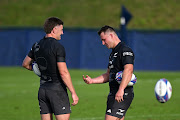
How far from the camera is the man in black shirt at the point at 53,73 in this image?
22.4 ft

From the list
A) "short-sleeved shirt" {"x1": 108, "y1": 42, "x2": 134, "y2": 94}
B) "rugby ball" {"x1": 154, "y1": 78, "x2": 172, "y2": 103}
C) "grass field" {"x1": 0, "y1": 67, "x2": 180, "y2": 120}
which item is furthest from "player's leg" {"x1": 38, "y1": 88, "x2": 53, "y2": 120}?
"grass field" {"x1": 0, "y1": 67, "x2": 180, "y2": 120}

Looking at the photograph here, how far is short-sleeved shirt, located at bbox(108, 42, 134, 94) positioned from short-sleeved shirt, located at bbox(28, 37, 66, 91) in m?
0.93

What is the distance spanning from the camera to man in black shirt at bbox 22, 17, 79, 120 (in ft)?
22.4

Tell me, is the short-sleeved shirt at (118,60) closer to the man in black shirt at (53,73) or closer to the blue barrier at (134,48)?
the man in black shirt at (53,73)

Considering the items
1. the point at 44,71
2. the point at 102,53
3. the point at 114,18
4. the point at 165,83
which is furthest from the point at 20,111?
the point at 114,18

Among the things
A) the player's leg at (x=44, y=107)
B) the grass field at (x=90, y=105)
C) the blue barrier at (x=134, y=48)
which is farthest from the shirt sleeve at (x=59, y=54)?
the blue barrier at (x=134, y=48)

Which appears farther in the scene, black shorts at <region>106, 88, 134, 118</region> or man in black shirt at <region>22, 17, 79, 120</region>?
black shorts at <region>106, 88, 134, 118</region>

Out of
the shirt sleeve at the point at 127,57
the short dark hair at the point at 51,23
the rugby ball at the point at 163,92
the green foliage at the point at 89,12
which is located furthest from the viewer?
the green foliage at the point at 89,12

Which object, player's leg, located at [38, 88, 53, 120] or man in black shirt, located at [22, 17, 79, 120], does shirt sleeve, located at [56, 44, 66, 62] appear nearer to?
man in black shirt, located at [22, 17, 79, 120]

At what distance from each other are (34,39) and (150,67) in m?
9.33

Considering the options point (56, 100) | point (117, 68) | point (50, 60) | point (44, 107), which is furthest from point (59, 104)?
point (117, 68)

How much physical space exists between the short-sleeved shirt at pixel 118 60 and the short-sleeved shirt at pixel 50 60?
0.93m

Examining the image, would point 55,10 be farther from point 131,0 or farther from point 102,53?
point 102,53

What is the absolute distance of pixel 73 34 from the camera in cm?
3331
